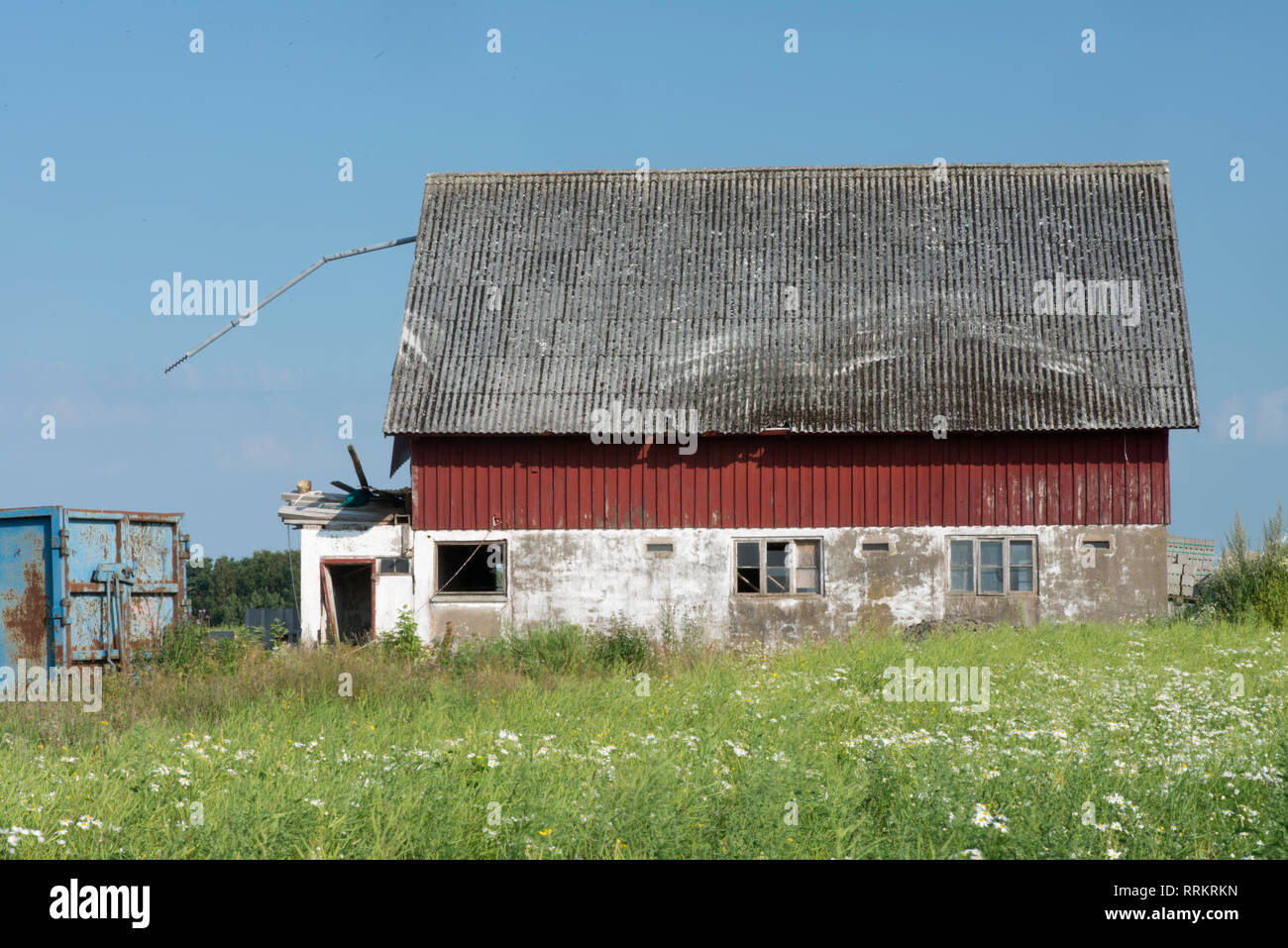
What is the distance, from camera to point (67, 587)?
1539 cm

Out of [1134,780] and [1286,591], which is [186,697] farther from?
[1286,591]

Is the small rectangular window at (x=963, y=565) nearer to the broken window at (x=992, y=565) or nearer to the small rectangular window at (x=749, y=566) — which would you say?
the broken window at (x=992, y=565)

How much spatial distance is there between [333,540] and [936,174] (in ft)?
45.3

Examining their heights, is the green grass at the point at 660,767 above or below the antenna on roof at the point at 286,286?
below

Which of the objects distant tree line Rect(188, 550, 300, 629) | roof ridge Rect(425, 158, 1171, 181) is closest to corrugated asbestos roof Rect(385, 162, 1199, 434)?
roof ridge Rect(425, 158, 1171, 181)

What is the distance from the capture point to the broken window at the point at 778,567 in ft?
66.2

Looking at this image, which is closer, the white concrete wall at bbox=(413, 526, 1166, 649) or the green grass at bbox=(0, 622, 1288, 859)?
the green grass at bbox=(0, 622, 1288, 859)

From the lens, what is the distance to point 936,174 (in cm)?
2380

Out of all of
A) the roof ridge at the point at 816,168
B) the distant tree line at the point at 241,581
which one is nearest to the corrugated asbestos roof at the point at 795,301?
the roof ridge at the point at 816,168

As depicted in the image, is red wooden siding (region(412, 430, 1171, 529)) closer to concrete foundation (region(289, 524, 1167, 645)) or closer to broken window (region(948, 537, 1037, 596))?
concrete foundation (region(289, 524, 1167, 645))

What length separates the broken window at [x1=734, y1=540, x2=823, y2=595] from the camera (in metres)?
20.2

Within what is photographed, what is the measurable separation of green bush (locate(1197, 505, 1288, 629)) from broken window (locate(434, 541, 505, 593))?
12.2m

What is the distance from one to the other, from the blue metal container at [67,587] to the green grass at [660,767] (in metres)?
1.48

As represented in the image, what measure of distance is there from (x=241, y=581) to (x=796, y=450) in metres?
36.6
